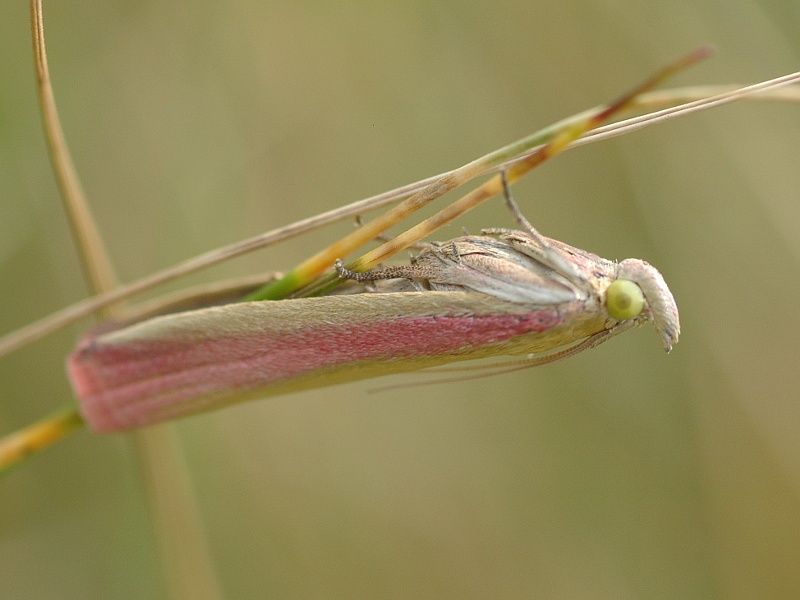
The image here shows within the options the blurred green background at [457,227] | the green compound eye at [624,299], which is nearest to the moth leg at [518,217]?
the green compound eye at [624,299]

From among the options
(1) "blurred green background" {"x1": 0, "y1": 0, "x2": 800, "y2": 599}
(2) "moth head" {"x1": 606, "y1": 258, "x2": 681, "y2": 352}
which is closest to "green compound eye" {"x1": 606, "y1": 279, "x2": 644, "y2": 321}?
(2) "moth head" {"x1": 606, "y1": 258, "x2": 681, "y2": 352}

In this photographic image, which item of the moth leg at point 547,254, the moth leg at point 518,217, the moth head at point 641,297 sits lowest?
the moth head at point 641,297

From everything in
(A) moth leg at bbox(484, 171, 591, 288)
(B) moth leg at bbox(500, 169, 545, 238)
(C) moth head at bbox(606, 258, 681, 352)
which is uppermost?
(B) moth leg at bbox(500, 169, 545, 238)

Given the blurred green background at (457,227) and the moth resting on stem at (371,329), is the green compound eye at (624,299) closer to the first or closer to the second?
the moth resting on stem at (371,329)

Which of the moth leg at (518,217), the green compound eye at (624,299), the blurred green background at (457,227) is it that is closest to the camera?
the moth leg at (518,217)

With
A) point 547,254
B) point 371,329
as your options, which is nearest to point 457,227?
point 547,254

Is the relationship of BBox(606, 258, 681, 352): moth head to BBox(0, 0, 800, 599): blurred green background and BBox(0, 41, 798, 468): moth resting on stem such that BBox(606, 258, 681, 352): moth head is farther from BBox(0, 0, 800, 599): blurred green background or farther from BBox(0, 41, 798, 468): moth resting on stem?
BBox(0, 0, 800, 599): blurred green background

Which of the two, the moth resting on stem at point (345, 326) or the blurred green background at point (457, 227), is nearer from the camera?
the moth resting on stem at point (345, 326)
